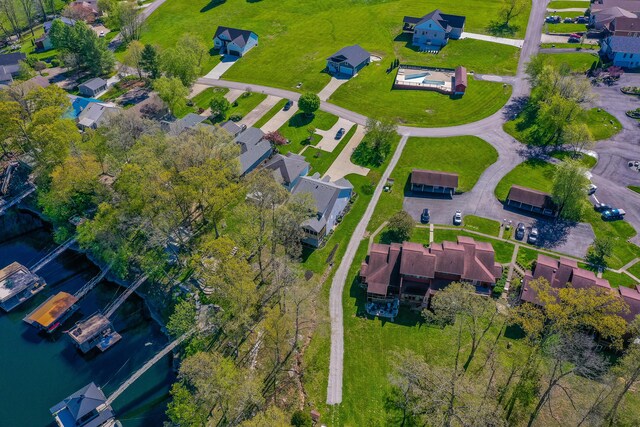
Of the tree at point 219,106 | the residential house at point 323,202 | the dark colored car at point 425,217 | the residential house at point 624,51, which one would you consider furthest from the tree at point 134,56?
the residential house at point 624,51

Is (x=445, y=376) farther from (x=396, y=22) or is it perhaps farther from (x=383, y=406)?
(x=396, y=22)

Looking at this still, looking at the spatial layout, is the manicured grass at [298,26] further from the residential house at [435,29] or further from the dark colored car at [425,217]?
the dark colored car at [425,217]

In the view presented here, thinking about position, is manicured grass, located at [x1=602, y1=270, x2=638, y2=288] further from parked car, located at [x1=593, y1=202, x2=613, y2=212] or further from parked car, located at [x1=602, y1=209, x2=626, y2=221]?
parked car, located at [x1=593, y1=202, x2=613, y2=212]

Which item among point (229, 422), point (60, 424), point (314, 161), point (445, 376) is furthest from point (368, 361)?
point (314, 161)

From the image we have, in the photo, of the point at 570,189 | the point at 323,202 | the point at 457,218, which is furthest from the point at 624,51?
the point at 323,202

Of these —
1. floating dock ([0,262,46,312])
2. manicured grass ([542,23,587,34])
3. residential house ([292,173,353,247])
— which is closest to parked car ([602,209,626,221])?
residential house ([292,173,353,247])

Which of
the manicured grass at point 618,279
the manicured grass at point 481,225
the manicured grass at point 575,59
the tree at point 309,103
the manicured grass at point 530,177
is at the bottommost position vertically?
the manicured grass at point 618,279
